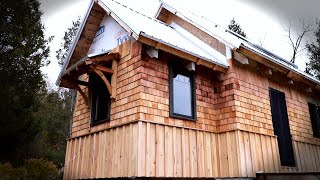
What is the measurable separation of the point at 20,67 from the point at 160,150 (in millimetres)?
11597

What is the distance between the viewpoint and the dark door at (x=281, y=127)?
912 centimetres

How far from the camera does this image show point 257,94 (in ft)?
28.7

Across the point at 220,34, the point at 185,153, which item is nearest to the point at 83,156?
the point at 185,153

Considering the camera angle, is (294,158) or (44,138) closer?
(294,158)

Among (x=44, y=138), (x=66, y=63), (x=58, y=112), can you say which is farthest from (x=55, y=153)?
(x=66, y=63)

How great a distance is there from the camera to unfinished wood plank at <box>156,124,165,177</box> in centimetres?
642

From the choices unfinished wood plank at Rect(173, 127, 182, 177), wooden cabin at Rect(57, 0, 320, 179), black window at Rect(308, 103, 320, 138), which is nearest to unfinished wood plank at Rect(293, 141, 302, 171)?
wooden cabin at Rect(57, 0, 320, 179)

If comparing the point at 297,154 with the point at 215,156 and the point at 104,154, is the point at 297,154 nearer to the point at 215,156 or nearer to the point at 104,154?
the point at 215,156

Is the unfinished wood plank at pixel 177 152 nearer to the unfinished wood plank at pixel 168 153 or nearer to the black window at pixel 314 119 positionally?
the unfinished wood plank at pixel 168 153

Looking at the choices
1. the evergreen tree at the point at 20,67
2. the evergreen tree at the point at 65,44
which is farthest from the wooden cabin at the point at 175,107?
the evergreen tree at the point at 65,44

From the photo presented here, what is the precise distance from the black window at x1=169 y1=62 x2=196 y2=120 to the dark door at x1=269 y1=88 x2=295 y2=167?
300cm

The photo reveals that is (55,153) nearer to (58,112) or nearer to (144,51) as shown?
(58,112)

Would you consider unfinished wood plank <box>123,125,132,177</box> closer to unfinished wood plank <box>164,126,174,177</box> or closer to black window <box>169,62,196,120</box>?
unfinished wood plank <box>164,126,174,177</box>

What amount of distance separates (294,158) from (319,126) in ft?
9.26
